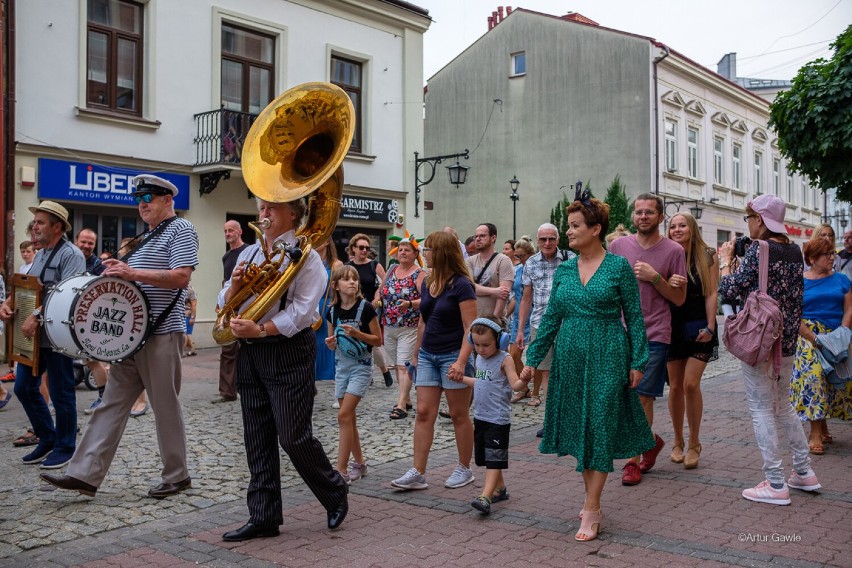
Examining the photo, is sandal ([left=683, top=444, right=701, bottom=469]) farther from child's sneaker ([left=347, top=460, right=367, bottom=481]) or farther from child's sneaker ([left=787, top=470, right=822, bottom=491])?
child's sneaker ([left=347, top=460, right=367, bottom=481])

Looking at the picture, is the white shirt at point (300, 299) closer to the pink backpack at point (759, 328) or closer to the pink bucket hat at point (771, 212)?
the pink backpack at point (759, 328)

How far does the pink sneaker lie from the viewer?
5.12 meters

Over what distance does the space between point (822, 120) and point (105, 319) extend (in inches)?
359

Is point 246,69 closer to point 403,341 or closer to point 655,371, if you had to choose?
point 403,341

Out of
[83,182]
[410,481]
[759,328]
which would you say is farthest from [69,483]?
[83,182]

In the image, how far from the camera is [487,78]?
3222 cm

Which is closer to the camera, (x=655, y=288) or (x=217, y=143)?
(x=655, y=288)

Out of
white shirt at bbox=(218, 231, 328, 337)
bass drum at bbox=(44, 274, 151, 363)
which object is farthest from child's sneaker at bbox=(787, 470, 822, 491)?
bass drum at bbox=(44, 274, 151, 363)

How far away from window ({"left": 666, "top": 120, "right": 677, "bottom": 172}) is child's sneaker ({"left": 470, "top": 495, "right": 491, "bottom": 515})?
26.9 meters

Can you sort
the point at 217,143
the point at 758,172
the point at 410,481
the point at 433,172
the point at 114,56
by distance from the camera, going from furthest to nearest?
the point at 758,172 < the point at 433,172 < the point at 217,143 < the point at 114,56 < the point at 410,481

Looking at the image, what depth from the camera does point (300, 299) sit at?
14.9 feet

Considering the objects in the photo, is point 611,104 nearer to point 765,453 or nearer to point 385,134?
point 385,134

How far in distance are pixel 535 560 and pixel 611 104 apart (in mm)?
27139

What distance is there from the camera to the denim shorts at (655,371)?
587cm
